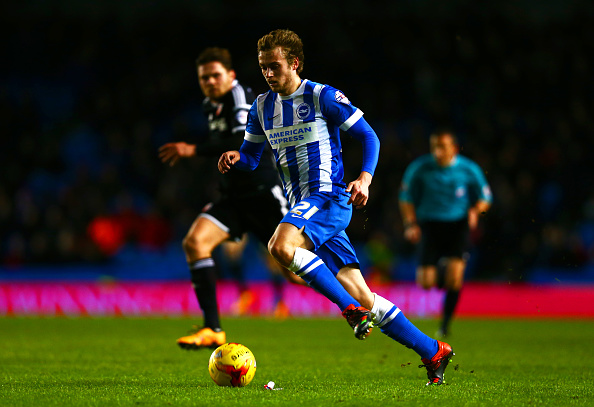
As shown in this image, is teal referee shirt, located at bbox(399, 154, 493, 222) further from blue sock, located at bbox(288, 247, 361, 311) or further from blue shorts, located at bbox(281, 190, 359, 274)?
blue sock, located at bbox(288, 247, 361, 311)

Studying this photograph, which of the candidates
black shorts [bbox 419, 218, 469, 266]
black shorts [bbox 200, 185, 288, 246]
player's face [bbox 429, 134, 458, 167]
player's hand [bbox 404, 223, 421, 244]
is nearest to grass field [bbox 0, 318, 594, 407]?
black shorts [bbox 419, 218, 469, 266]

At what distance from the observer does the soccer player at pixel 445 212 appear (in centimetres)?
902

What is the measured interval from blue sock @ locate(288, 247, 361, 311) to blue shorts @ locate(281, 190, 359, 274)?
15 cm

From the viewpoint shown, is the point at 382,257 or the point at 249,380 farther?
the point at 382,257

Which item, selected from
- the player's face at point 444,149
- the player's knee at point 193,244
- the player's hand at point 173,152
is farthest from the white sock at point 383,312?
the player's face at point 444,149

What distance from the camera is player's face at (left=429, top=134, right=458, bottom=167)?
920 cm

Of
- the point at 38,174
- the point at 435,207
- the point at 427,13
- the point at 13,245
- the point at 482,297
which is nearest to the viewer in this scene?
the point at 435,207

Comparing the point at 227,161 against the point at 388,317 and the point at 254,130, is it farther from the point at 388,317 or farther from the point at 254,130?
the point at 388,317

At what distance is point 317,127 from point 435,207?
191 inches

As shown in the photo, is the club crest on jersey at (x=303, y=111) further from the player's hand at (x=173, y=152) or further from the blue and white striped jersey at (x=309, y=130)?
the player's hand at (x=173, y=152)

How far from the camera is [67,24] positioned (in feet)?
66.9

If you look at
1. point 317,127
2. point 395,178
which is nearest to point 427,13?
point 395,178

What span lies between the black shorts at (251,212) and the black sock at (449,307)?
10.4 feet

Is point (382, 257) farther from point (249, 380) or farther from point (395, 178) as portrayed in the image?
point (249, 380)
